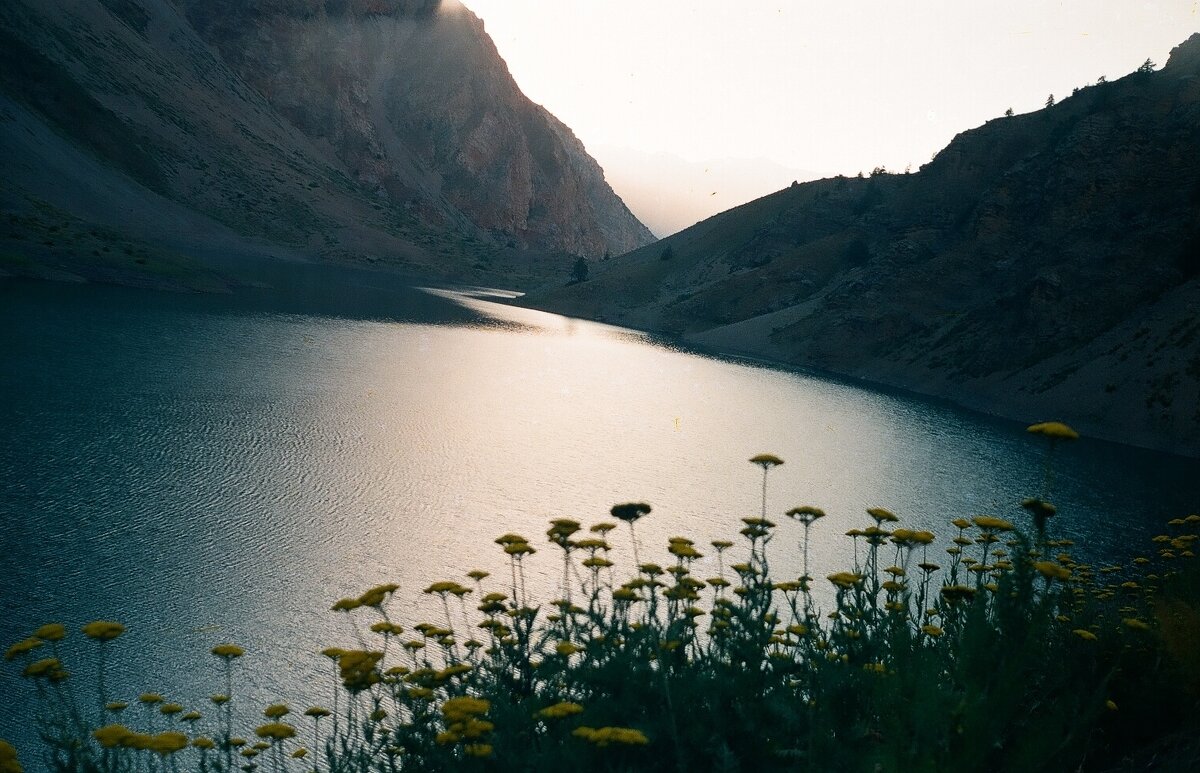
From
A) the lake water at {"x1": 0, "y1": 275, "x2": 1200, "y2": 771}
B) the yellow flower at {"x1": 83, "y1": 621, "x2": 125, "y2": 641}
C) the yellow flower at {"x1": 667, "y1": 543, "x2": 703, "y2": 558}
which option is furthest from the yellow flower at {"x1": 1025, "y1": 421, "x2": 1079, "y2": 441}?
the lake water at {"x1": 0, "y1": 275, "x2": 1200, "y2": 771}

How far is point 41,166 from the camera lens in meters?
94.2

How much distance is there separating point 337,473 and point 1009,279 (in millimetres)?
82387

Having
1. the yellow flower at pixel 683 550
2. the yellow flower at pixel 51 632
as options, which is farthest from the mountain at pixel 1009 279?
the yellow flower at pixel 51 632

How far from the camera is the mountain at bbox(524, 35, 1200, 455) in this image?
2334 inches

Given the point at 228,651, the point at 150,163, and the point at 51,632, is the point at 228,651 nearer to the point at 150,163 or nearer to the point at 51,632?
the point at 51,632

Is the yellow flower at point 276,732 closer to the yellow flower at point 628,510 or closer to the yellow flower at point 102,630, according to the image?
the yellow flower at point 102,630

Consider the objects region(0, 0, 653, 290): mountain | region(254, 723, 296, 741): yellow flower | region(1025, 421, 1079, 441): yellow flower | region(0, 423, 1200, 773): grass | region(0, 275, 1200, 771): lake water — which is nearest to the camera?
region(0, 423, 1200, 773): grass

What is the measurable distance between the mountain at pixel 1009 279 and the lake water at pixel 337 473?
11.6 metres

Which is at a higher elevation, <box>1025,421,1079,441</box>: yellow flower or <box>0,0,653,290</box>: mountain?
<box>0,0,653,290</box>: mountain

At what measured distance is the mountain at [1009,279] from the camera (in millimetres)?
59281

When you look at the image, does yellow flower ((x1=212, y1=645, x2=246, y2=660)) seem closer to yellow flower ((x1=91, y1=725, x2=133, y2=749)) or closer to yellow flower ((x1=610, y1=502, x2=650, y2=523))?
yellow flower ((x1=91, y1=725, x2=133, y2=749))

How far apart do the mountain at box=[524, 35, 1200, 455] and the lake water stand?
11.6 metres

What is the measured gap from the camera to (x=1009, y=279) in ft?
281

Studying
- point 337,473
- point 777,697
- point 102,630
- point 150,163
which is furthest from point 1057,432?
point 150,163
